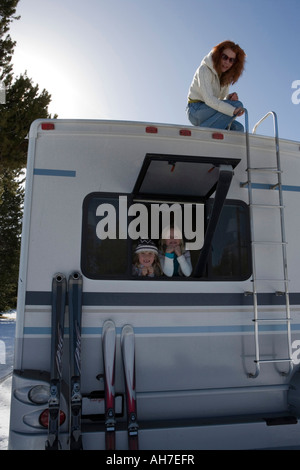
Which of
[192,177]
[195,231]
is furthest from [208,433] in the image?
[192,177]

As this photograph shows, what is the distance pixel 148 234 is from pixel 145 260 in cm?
22

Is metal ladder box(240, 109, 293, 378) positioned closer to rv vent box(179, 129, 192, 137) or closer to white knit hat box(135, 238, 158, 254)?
rv vent box(179, 129, 192, 137)

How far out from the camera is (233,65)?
3.85m

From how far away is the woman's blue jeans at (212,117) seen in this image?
355 cm

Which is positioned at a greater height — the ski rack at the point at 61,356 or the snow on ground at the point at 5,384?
the ski rack at the point at 61,356

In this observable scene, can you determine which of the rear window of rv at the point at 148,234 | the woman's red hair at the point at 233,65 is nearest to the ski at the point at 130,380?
the rear window of rv at the point at 148,234

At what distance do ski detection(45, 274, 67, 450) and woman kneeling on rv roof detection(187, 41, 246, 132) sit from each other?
199 cm

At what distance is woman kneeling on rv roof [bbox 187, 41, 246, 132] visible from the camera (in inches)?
137

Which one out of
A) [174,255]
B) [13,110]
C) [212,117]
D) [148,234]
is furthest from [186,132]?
[13,110]

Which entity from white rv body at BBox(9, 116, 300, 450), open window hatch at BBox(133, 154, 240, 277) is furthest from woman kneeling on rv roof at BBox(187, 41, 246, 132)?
open window hatch at BBox(133, 154, 240, 277)

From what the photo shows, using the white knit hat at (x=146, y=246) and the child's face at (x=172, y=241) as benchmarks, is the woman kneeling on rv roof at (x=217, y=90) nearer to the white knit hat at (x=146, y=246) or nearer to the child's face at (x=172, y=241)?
the child's face at (x=172, y=241)

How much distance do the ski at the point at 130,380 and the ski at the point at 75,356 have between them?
12.4 inches

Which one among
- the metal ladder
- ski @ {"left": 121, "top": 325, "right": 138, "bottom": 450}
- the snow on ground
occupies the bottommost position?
the snow on ground
